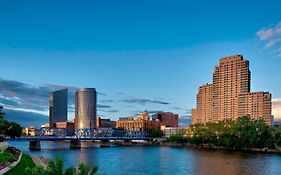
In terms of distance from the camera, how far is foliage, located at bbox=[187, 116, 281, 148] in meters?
146

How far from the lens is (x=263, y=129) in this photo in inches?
5871

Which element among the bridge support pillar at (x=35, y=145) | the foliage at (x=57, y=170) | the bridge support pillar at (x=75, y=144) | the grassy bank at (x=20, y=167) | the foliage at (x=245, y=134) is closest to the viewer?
the foliage at (x=57, y=170)

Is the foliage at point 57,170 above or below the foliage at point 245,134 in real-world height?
above

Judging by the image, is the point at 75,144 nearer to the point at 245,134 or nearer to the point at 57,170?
the point at 245,134

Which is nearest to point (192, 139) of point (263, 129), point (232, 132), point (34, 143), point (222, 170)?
point (232, 132)

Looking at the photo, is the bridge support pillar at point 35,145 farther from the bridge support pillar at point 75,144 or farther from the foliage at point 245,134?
the foliage at point 245,134

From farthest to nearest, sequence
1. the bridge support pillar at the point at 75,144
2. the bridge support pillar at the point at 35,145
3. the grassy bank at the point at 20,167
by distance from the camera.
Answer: the bridge support pillar at the point at 75,144 < the bridge support pillar at the point at 35,145 < the grassy bank at the point at 20,167

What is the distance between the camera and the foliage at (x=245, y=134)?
146000 mm

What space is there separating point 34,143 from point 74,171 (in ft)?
532

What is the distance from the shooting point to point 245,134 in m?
150

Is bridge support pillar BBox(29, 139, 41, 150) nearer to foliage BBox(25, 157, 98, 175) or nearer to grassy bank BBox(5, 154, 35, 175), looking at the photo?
grassy bank BBox(5, 154, 35, 175)

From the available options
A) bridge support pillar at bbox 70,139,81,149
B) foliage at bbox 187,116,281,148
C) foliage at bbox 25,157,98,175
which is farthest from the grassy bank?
bridge support pillar at bbox 70,139,81,149

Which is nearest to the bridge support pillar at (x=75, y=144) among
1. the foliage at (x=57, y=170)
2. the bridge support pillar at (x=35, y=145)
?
the bridge support pillar at (x=35, y=145)

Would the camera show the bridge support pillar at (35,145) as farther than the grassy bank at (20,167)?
Yes
